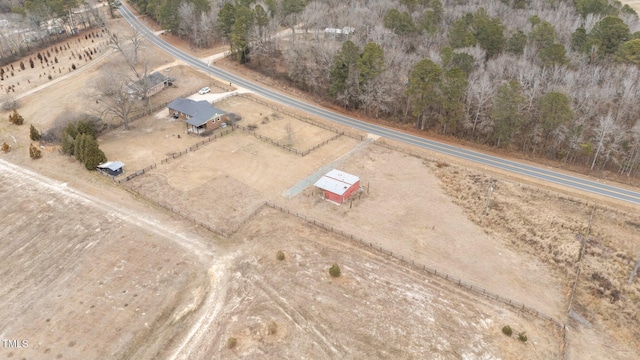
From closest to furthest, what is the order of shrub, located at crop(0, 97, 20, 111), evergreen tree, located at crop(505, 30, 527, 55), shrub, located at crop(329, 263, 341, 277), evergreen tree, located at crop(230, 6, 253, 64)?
shrub, located at crop(329, 263, 341, 277) → shrub, located at crop(0, 97, 20, 111) → evergreen tree, located at crop(505, 30, 527, 55) → evergreen tree, located at crop(230, 6, 253, 64)

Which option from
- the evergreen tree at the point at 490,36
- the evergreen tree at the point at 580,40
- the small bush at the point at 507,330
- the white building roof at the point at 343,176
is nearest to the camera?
the small bush at the point at 507,330

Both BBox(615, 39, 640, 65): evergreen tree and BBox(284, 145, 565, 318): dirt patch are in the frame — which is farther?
BBox(615, 39, 640, 65): evergreen tree

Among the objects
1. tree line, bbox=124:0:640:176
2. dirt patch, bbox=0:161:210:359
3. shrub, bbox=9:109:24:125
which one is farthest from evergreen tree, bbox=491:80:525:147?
shrub, bbox=9:109:24:125

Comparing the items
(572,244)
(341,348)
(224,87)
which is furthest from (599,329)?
(224,87)

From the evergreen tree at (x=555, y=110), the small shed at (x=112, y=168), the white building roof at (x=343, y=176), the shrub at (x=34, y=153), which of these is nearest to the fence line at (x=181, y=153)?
the small shed at (x=112, y=168)

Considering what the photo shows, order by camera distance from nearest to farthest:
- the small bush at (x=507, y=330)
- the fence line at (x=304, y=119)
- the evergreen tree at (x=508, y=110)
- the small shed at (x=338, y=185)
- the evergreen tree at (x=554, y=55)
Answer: the small bush at (x=507, y=330) → the small shed at (x=338, y=185) → the evergreen tree at (x=508, y=110) → the fence line at (x=304, y=119) → the evergreen tree at (x=554, y=55)

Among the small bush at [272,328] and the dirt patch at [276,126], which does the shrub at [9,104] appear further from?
the small bush at [272,328]

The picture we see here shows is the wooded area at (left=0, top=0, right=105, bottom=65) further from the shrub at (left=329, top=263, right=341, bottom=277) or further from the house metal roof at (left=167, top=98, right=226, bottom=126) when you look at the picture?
the shrub at (left=329, top=263, right=341, bottom=277)
